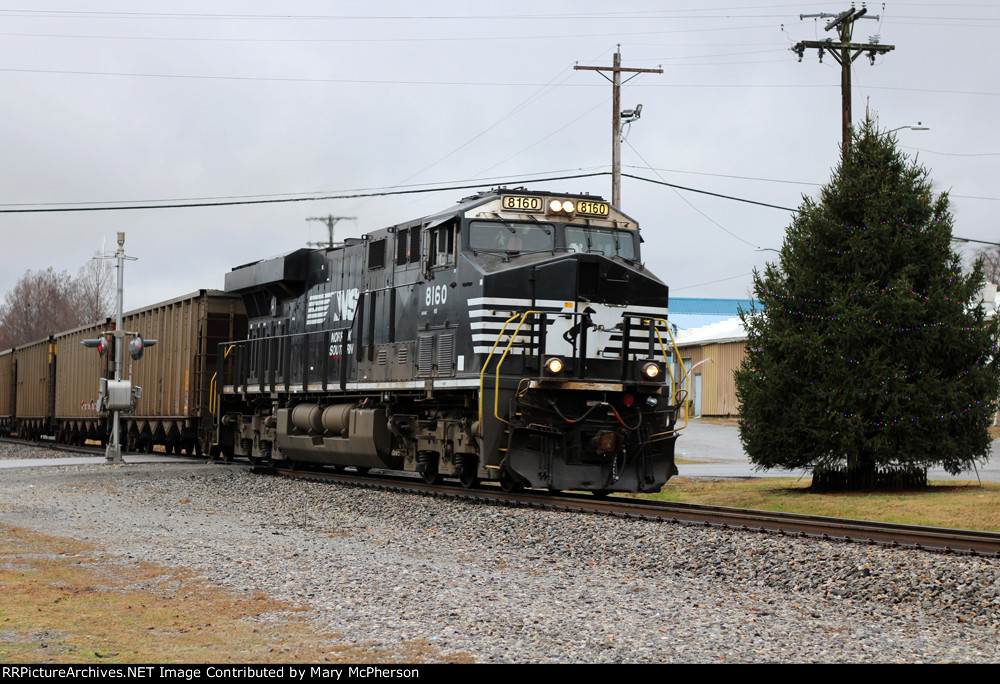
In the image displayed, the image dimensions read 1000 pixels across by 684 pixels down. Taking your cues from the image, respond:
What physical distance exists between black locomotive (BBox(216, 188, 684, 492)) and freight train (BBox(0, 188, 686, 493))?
23 millimetres

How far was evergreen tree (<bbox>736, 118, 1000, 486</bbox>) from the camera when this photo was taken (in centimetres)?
1733

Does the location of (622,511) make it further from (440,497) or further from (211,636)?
(211,636)

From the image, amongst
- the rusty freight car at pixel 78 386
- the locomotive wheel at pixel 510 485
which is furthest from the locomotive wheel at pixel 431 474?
the rusty freight car at pixel 78 386

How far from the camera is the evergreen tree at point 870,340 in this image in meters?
17.3

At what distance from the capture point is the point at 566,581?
8.70m

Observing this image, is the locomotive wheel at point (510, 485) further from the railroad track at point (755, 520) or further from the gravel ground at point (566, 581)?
the gravel ground at point (566, 581)

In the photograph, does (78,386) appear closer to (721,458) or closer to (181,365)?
(181,365)

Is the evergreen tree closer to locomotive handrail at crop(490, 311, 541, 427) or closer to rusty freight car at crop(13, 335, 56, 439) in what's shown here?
locomotive handrail at crop(490, 311, 541, 427)

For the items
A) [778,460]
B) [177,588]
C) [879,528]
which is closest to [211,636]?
[177,588]

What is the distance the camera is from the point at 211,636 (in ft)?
20.8

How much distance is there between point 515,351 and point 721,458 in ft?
60.4

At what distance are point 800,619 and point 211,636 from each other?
3775 mm

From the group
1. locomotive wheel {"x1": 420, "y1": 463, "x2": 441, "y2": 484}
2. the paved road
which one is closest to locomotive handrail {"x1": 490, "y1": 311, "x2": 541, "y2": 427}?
locomotive wheel {"x1": 420, "y1": 463, "x2": 441, "y2": 484}

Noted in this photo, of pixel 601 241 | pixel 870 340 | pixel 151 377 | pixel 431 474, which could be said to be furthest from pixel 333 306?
pixel 151 377
